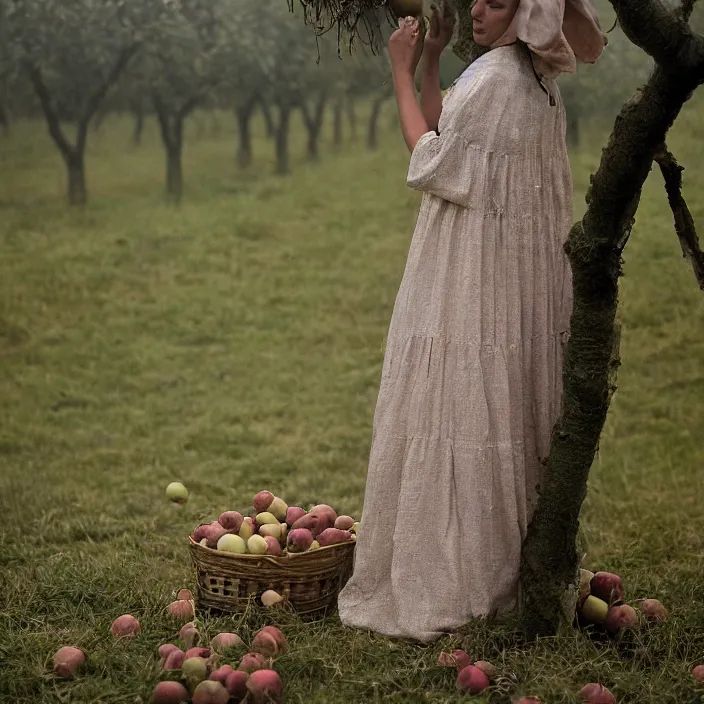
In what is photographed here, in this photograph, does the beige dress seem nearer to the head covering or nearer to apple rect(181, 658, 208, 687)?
the head covering

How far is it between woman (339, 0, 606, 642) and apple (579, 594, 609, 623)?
195mm

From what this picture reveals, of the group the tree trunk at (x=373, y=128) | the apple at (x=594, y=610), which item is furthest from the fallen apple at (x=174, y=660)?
the tree trunk at (x=373, y=128)

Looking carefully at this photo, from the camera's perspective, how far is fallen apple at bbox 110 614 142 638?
2957 mm

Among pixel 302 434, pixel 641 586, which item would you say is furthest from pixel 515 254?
pixel 302 434

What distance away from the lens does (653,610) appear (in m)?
2.98

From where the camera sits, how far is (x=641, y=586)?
11.4 feet

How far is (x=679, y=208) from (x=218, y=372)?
374cm

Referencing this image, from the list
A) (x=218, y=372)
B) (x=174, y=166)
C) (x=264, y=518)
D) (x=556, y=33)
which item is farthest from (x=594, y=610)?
(x=174, y=166)

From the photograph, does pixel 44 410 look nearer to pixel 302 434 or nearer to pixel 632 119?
pixel 302 434

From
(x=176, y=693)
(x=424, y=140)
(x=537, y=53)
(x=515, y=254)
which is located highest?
(x=537, y=53)

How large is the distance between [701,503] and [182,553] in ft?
6.87

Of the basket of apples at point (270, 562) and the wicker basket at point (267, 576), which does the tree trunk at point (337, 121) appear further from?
the wicker basket at point (267, 576)

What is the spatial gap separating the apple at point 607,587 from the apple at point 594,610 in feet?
0.21

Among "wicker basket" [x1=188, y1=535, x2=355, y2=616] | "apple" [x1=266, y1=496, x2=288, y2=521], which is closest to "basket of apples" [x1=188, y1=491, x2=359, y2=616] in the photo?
"wicker basket" [x1=188, y1=535, x2=355, y2=616]
